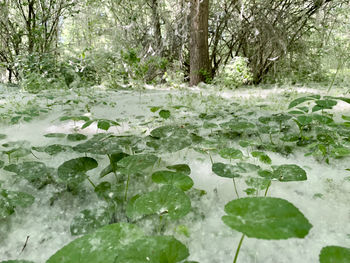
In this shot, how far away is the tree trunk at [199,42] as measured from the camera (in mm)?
4195

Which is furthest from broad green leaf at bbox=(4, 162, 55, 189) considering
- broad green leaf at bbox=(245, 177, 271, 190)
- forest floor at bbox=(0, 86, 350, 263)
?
broad green leaf at bbox=(245, 177, 271, 190)

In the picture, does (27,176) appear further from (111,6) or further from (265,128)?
(111,6)

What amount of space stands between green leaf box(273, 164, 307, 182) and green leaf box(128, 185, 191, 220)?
44 centimetres

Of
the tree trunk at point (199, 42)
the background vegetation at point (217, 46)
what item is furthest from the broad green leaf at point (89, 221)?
the tree trunk at point (199, 42)

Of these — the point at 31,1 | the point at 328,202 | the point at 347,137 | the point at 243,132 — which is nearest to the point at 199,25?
the point at 243,132

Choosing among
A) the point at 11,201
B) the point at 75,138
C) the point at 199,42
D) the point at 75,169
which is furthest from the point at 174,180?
the point at 199,42

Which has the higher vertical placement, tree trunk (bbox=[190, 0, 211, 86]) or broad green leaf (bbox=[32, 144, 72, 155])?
tree trunk (bbox=[190, 0, 211, 86])

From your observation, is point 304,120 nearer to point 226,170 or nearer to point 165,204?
point 226,170

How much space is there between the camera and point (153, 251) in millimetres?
540

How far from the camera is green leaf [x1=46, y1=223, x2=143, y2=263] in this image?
510 mm

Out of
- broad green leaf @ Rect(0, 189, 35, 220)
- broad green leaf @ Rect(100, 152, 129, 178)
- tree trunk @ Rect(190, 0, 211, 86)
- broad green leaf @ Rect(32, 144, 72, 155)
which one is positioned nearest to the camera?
broad green leaf @ Rect(0, 189, 35, 220)

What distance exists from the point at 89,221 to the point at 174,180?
1.17 feet

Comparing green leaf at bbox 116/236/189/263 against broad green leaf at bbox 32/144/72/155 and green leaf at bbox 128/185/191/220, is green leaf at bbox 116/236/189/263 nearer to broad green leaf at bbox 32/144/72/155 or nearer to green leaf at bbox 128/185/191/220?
green leaf at bbox 128/185/191/220

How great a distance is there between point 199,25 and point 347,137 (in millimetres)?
3545
